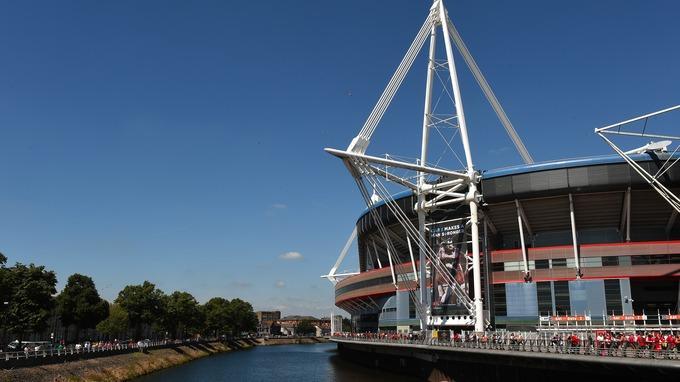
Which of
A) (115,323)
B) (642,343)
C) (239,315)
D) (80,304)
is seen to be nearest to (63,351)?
(80,304)

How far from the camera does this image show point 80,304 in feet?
279

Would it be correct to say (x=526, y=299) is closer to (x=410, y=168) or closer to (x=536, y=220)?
(x=536, y=220)

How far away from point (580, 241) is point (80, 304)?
74.6 metres

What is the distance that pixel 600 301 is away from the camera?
229ft

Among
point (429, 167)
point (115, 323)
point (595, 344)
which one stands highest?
point (429, 167)

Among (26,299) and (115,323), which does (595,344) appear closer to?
(26,299)

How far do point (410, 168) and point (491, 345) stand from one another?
82.4ft

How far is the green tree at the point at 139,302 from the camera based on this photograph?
98.2m

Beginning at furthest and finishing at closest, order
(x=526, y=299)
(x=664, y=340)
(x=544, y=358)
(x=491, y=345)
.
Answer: (x=526, y=299) → (x=491, y=345) → (x=544, y=358) → (x=664, y=340)

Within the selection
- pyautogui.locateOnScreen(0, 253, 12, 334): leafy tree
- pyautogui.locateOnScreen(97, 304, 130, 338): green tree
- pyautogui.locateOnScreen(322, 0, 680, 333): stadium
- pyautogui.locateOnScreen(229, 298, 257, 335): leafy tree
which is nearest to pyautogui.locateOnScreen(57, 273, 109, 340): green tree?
pyautogui.locateOnScreen(97, 304, 130, 338): green tree

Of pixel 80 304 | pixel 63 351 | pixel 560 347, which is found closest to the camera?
pixel 560 347

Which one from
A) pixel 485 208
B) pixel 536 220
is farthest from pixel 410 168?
pixel 536 220

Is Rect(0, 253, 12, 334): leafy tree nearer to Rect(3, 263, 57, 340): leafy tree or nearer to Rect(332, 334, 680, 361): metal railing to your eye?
Rect(3, 263, 57, 340): leafy tree

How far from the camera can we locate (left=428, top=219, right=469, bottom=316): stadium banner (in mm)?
72812
